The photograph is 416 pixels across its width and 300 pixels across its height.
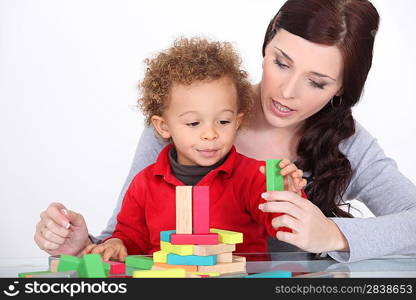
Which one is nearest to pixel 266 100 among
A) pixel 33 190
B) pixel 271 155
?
pixel 271 155

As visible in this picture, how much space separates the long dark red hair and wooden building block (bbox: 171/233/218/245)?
2.57 feet

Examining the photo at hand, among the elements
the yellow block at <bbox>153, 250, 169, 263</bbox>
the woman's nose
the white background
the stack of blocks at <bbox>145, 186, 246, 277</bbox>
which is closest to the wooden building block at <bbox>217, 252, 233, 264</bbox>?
the stack of blocks at <bbox>145, 186, 246, 277</bbox>

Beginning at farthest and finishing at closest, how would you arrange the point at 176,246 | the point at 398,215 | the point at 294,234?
the point at 398,215 → the point at 294,234 → the point at 176,246

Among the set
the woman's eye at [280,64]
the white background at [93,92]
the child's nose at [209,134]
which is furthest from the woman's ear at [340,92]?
the white background at [93,92]

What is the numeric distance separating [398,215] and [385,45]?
242 centimetres

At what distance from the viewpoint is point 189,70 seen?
1831mm

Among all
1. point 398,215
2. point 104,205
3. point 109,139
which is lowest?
point 398,215

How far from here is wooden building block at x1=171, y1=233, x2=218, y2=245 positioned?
1410 millimetres

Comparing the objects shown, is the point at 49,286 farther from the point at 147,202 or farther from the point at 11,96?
the point at 11,96

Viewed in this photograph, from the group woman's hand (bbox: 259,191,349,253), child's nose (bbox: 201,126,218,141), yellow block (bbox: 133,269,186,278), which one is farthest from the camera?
child's nose (bbox: 201,126,218,141)

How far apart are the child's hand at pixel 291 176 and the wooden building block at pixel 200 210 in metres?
0.20

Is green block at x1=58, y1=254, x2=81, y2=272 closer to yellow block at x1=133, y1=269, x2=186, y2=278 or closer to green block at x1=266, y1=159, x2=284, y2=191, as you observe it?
yellow block at x1=133, y1=269, x2=186, y2=278

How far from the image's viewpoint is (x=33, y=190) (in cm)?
420

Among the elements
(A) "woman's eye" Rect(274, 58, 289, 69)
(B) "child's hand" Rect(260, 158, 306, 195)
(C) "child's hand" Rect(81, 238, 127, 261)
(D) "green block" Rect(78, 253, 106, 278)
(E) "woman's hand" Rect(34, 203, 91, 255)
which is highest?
(A) "woman's eye" Rect(274, 58, 289, 69)
